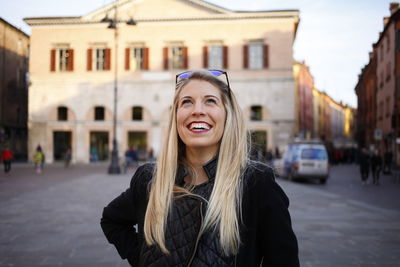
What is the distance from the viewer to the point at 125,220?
2.13 meters

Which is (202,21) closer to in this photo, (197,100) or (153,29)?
(153,29)

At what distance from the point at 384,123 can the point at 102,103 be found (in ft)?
84.1

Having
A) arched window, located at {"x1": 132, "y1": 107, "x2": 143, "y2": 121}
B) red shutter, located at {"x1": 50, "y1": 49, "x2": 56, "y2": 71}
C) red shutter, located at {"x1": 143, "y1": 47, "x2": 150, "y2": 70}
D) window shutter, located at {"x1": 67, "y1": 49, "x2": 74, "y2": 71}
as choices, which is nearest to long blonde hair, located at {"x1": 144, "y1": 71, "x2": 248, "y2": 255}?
red shutter, located at {"x1": 143, "y1": 47, "x2": 150, "y2": 70}

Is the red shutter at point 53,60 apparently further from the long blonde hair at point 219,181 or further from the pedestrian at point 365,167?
the long blonde hair at point 219,181

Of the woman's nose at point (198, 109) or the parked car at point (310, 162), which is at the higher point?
the woman's nose at point (198, 109)

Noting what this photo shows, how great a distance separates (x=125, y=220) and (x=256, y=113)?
30554 mm

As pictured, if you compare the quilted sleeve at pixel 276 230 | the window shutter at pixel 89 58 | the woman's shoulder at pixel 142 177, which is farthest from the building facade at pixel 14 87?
the quilted sleeve at pixel 276 230

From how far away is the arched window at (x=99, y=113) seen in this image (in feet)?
110

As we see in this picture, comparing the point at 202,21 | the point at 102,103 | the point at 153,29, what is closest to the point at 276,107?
the point at 202,21

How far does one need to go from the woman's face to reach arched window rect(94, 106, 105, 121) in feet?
107

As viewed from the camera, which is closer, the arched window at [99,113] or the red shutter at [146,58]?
the red shutter at [146,58]

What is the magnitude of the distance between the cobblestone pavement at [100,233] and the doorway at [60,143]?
79.2 ft

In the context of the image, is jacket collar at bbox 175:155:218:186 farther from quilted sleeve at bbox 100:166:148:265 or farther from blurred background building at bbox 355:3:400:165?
blurred background building at bbox 355:3:400:165

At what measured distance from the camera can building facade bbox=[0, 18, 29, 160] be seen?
37.9 metres
